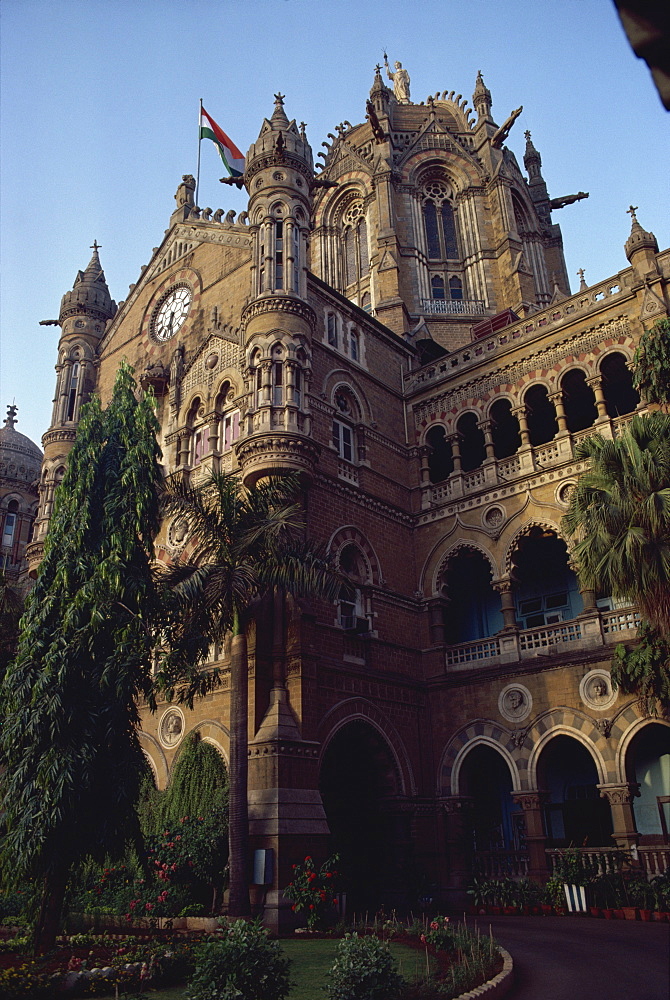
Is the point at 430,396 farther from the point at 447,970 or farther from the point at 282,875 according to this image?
the point at 447,970

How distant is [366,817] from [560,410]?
13745mm

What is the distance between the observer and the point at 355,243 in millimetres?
47125

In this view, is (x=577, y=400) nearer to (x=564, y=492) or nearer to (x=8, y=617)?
(x=564, y=492)

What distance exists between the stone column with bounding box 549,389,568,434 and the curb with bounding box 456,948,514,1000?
1670 cm

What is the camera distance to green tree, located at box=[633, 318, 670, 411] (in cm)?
2033

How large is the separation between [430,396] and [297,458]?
8506 mm

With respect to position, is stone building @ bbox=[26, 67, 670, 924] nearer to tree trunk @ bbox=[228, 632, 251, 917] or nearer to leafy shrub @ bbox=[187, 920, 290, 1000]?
tree trunk @ bbox=[228, 632, 251, 917]

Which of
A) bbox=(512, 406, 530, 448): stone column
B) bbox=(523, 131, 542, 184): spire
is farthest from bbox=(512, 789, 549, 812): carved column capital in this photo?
bbox=(523, 131, 542, 184): spire

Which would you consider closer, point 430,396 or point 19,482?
point 430,396

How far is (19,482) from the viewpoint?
48375 mm

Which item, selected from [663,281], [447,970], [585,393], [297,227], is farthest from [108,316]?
[447,970]

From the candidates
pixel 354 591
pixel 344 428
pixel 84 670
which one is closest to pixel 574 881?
pixel 354 591

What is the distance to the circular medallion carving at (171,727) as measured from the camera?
22922 mm

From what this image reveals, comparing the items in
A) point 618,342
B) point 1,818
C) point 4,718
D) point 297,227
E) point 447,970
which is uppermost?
point 297,227
